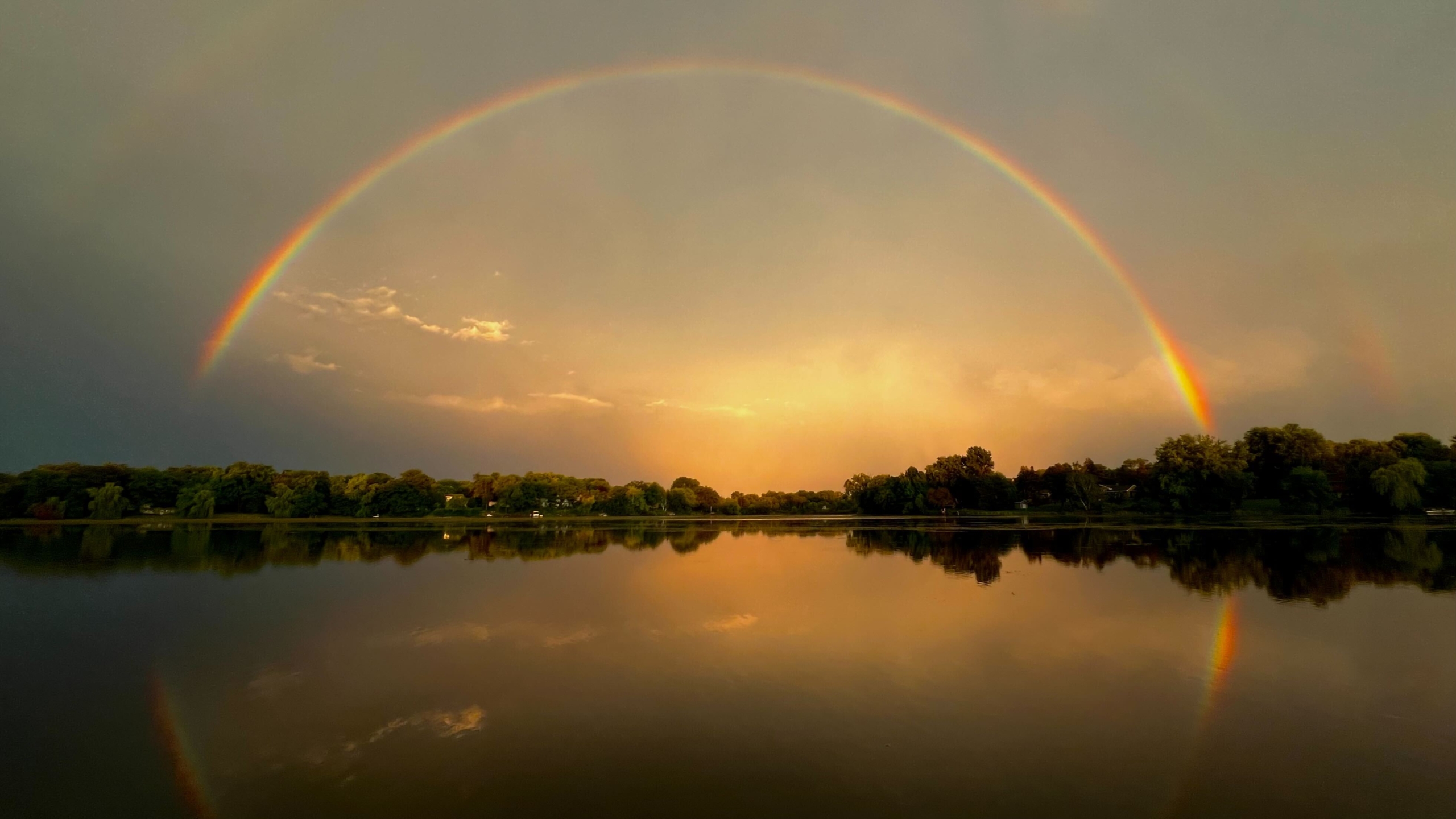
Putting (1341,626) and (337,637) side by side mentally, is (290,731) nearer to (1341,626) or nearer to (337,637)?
(337,637)

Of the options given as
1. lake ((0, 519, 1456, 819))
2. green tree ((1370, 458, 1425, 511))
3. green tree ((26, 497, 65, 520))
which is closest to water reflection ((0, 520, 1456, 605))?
lake ((0, 519, 1456, 819))

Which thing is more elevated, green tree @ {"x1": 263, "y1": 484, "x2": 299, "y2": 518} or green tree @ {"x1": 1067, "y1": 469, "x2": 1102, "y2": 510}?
green tree @ {"x1": 1067, "y1": 469, "x2": 1102, "y2": 510}

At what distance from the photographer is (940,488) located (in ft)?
363

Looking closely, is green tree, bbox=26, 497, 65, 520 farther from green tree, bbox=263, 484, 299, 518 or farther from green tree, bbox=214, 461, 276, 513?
green tree, bbox=263, 484, 299, 518

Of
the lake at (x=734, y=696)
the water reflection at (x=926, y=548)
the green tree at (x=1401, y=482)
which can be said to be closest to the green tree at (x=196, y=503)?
the water reflection at (x=926, y=548)

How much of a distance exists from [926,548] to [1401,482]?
212 ft

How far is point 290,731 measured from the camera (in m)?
10.4

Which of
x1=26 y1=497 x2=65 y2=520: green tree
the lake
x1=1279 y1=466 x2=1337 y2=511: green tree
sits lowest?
the lake

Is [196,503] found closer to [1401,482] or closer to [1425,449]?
[1401,482]

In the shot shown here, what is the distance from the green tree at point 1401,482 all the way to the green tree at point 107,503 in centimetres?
15118

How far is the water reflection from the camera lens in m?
28.9

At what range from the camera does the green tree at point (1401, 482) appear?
69.9 metres

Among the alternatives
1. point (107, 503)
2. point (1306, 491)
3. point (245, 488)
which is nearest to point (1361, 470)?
point (1306, 491)

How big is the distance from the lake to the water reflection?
62.3 inches
